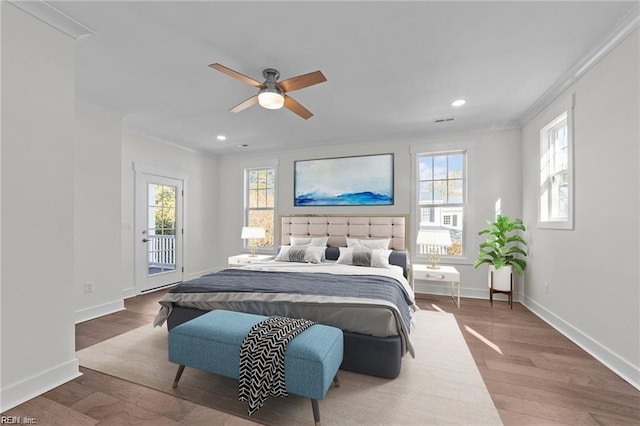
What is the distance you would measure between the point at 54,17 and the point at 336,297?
3025 millimetres

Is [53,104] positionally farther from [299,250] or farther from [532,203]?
[532,203]

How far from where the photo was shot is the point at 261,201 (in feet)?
19.4

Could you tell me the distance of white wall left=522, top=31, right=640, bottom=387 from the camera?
2.12 m

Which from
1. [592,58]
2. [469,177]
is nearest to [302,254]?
[469,177]

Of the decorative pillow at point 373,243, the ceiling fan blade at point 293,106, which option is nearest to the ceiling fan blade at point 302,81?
the ceiling fan blade at point 293,106

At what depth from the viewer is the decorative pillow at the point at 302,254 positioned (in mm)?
4223

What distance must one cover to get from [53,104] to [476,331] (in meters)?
4.43

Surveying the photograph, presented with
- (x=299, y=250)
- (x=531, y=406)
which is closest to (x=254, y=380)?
(x=531, y=406)

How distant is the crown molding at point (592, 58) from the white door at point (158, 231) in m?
5.81

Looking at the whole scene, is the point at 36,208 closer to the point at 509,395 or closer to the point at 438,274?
the point at 509,395

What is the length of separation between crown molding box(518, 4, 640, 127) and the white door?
5.81 m

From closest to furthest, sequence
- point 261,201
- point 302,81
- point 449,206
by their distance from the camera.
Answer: point 302,81 < point 449,206 < point 261,201

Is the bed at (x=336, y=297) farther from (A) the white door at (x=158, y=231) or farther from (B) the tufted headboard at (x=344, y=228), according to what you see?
(A) the white door at (x=158, y=231)

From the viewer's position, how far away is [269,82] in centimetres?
254
